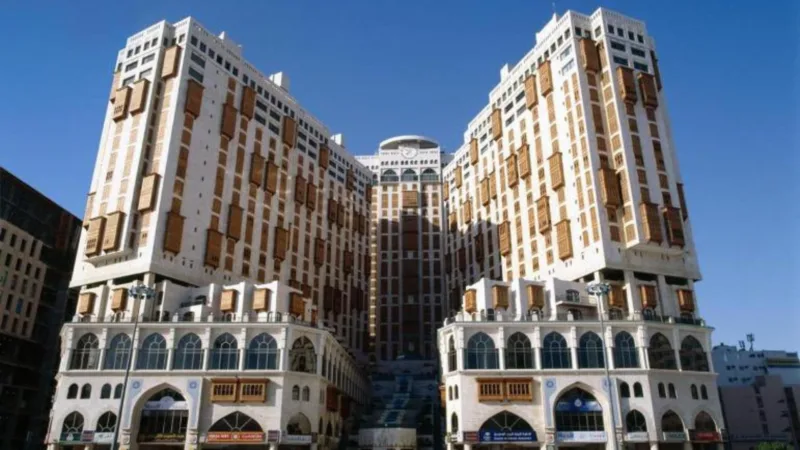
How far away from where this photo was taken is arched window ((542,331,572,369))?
245 ft

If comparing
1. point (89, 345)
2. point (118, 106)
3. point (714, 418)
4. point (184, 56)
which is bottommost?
point (714, 418)

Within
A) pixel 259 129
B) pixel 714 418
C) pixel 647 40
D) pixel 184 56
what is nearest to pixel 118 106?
pixel 184 56

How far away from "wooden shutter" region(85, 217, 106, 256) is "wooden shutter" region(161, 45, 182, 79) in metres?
24.1

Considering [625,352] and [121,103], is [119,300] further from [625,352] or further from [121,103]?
[625,352]

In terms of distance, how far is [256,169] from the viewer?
104188mm

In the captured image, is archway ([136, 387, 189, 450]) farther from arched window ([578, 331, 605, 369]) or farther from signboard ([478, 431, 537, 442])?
arched window ([578, 331, 605, 369])

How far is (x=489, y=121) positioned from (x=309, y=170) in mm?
36207

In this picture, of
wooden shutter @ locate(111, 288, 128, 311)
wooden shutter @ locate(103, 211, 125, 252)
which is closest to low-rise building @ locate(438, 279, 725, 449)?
→ wooden shutter @ locate(111, 288, 128, 311)

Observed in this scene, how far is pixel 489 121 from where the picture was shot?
119188 mm

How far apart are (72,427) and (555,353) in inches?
2318

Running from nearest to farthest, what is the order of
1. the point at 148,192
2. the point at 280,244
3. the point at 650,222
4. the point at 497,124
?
the point at 650,222 → the point at 148,192 → the point at 280,244 → the point at 497,124

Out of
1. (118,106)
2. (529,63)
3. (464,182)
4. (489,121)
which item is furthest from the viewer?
(464,182)

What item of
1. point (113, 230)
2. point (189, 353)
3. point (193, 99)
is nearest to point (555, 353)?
point (189, 353)

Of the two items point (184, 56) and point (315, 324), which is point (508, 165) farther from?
point (184, 56)
